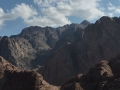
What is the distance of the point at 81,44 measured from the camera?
163375 millimetres

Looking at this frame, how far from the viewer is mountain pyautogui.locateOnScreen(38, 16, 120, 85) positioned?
143 metres

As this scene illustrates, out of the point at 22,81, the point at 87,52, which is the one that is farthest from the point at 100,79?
the point at 87,52

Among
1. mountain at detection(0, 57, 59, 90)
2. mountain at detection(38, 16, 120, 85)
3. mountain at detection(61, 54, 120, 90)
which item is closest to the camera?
mountain at detection(61, 54, 120, 90)

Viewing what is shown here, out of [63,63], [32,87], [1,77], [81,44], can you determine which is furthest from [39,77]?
[81,44]

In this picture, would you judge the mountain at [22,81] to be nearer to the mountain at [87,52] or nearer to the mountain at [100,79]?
the mountain at [100,79]

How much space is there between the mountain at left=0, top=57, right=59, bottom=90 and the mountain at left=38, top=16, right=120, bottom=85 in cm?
5819

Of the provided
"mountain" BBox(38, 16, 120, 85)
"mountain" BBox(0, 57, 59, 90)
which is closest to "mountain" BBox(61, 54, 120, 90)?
"mountain" BBox(0, 57, 59, 90)

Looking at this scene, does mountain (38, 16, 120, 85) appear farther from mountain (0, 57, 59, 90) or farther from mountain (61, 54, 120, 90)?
mountain (61, 54, 120, 90)

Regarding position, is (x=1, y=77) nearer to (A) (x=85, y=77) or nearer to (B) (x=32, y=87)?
(B) (x=32, y=87)

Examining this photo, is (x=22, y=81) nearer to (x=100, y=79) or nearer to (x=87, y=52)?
(x=100, y=79)

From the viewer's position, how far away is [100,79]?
65250 millimetres

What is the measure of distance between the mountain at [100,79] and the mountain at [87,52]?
214ft

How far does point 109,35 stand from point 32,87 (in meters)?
102

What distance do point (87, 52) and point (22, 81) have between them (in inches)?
3394
